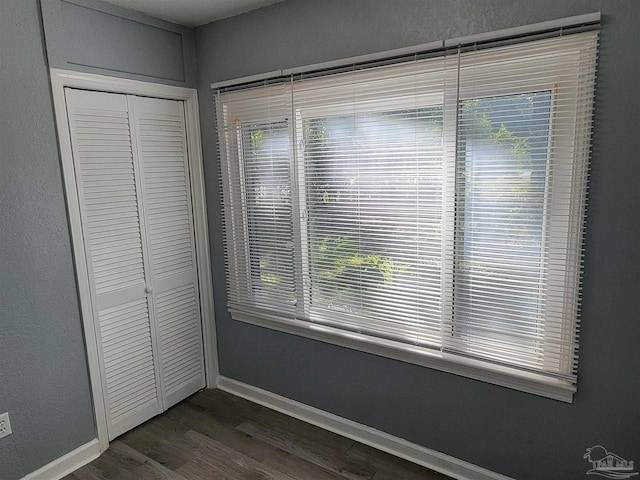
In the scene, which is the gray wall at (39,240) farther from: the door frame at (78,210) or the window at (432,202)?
the window at (432,202)

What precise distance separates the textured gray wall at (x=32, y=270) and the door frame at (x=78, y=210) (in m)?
0.04

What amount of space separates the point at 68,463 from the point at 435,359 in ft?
6.62

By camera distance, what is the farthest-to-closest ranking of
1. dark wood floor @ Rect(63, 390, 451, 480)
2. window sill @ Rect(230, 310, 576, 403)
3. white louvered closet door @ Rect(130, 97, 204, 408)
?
white louvered closet door @ Rect(130, 97, 204, 408) < dark wood floor @ Rect(63, 390, 451, 480) < window sill @ Rect(230, 310, 576, 403)

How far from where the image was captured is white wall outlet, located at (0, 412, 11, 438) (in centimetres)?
203

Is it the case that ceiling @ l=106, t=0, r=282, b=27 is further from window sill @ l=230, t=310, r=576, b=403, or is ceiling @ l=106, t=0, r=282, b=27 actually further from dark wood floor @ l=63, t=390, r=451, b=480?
dark wood floor @ l=63, t=390, r=451, b=480

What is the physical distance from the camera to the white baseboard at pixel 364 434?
2129 millimetres

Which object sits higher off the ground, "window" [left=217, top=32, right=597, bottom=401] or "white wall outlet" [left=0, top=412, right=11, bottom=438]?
"window" [left=217, top=32, right=597, bottom=401]

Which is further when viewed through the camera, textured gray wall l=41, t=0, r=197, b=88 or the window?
textured gray wall l=41, t=0, r=197, b=88

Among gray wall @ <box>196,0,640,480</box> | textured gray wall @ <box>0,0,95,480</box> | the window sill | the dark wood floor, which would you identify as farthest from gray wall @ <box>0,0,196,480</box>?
the window sill

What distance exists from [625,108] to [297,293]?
179 cm

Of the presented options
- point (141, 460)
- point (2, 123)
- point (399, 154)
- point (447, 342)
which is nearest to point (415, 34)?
point (399, 154)

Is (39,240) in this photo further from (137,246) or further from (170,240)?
(170,240)

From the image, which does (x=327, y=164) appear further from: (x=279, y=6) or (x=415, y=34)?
(x=279, y=6)

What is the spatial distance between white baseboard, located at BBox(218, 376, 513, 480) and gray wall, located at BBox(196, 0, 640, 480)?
0.13 ft
